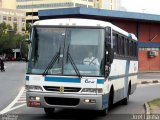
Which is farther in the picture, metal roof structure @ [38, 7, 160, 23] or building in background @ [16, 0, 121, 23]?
building in background @ [16, 0, 121, 23]

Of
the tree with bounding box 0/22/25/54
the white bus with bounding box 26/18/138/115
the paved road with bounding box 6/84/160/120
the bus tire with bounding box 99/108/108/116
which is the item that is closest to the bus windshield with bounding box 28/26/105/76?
the white bus with bounding box 26/18/138/115

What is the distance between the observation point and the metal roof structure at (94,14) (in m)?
52.0

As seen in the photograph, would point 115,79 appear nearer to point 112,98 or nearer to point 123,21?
point 112,98

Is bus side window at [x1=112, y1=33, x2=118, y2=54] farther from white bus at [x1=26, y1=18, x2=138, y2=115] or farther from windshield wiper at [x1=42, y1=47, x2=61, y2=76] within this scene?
windshield wiper at [x1=42, y1=47, x2=61, y2=76]

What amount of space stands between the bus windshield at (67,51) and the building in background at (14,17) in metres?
153

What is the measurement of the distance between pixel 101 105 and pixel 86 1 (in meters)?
160

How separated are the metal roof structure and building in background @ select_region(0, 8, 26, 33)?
111 metres

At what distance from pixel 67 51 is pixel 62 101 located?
1346mm

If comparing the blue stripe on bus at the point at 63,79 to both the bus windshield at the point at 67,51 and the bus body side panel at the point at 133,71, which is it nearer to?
the bus windshield at the point at 67,51

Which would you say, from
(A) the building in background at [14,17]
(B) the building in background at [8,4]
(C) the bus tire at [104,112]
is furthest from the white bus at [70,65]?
(B) the building in background at [8,4]

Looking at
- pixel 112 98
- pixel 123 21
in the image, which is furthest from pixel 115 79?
pixel 123 21

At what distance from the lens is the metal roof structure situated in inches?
2046

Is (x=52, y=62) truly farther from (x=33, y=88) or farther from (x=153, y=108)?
(x=153, y=108)

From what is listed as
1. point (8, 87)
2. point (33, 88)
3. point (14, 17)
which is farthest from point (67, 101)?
point (14, 17)
